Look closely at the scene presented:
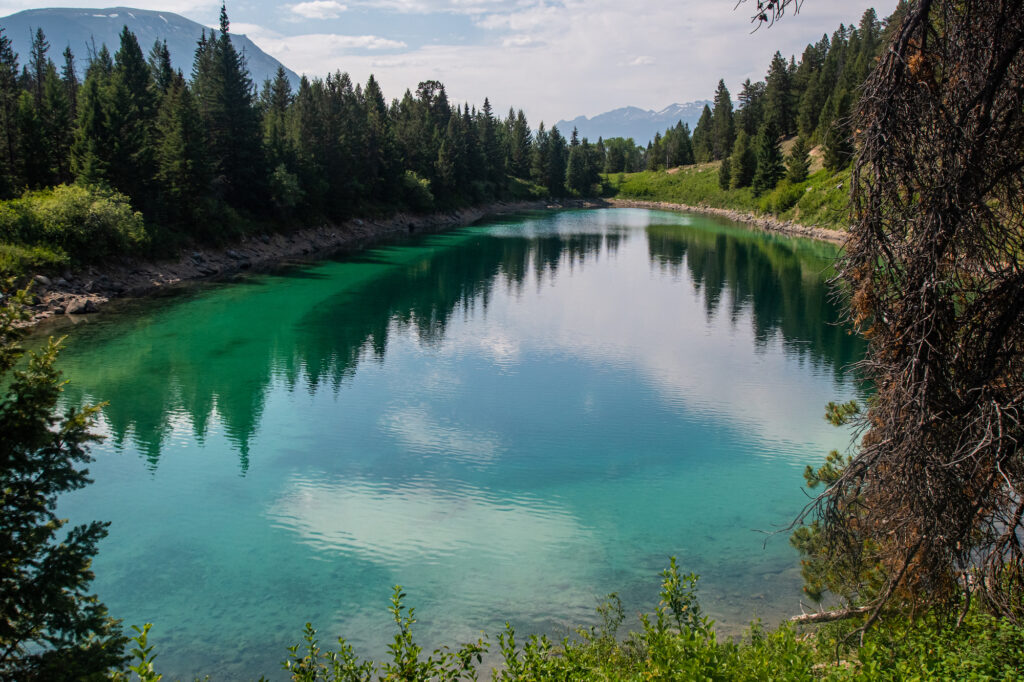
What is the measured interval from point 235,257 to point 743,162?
Result: 8762cm

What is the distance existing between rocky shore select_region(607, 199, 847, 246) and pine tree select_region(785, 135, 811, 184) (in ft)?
20.3

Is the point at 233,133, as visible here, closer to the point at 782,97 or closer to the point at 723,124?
the point at 782,97

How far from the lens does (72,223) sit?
40281 millimetres

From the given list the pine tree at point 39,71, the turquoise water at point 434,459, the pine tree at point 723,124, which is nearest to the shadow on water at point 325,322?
the turquoise water at point 434,459

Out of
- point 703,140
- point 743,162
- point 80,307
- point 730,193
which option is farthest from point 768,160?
point 80,307

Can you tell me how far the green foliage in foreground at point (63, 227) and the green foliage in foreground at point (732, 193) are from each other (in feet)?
135

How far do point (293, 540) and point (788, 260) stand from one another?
57.6 metres

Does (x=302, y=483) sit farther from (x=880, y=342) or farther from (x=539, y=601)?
(x=880, y=342)

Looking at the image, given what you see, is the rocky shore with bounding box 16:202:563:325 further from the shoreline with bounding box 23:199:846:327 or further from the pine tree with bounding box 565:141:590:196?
the pine tree with bounding box 565:141:590:196

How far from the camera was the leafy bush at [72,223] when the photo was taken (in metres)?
38.7

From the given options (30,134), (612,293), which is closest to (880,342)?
(612,293)

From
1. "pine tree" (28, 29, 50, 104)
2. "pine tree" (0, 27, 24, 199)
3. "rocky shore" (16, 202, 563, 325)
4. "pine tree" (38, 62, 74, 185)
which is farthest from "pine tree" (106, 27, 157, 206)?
"pine tree" (28, 29, 50, 104)

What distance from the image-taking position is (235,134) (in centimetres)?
6169

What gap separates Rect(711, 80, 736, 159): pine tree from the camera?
14038 cm
